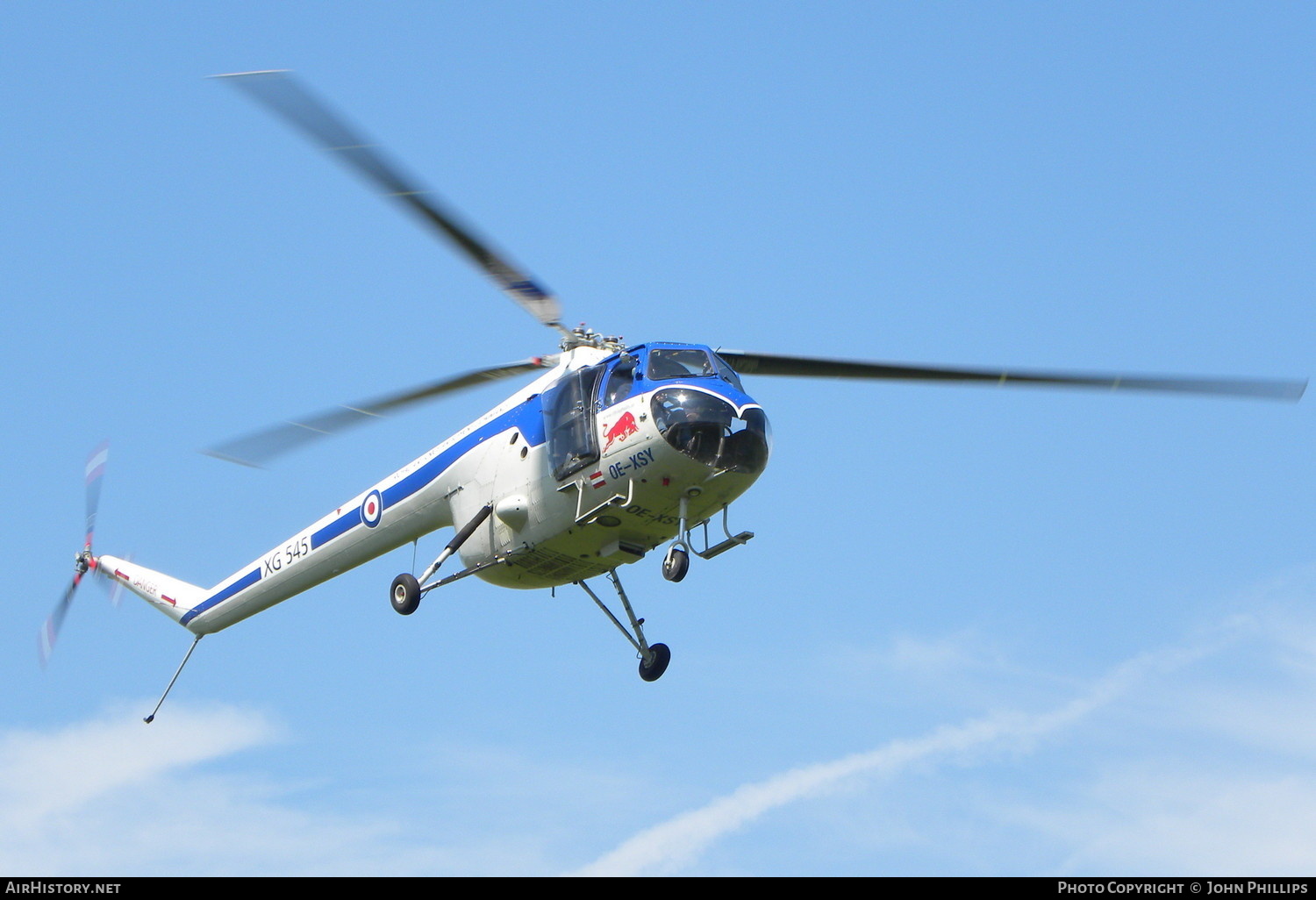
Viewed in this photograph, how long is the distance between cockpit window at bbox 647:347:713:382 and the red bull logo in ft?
2.55

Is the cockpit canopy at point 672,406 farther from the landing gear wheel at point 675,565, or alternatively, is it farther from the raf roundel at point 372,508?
the raf roundel at point 372,508

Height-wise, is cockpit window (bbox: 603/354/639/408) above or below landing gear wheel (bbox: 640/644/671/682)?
above

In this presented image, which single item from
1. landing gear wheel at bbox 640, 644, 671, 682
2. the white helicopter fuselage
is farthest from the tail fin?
landing gear wheel at bbox 640, 644, 671, 682

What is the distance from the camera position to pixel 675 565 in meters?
23.4

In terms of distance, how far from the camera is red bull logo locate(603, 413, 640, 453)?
929 inches

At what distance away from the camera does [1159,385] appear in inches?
896

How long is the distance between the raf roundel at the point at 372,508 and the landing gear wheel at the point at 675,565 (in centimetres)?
679

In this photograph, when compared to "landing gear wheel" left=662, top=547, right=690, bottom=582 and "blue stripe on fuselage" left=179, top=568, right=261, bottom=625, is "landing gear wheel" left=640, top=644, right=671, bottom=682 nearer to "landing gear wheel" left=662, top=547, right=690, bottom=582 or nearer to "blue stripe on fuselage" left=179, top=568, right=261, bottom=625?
"landing gear wheel" left=662, top=547, right=690, bottom=582

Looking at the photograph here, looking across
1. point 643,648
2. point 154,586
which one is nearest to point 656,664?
point 643,648

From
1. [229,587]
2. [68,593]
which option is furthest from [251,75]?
[68,593]

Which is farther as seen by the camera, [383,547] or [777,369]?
[383,547]
